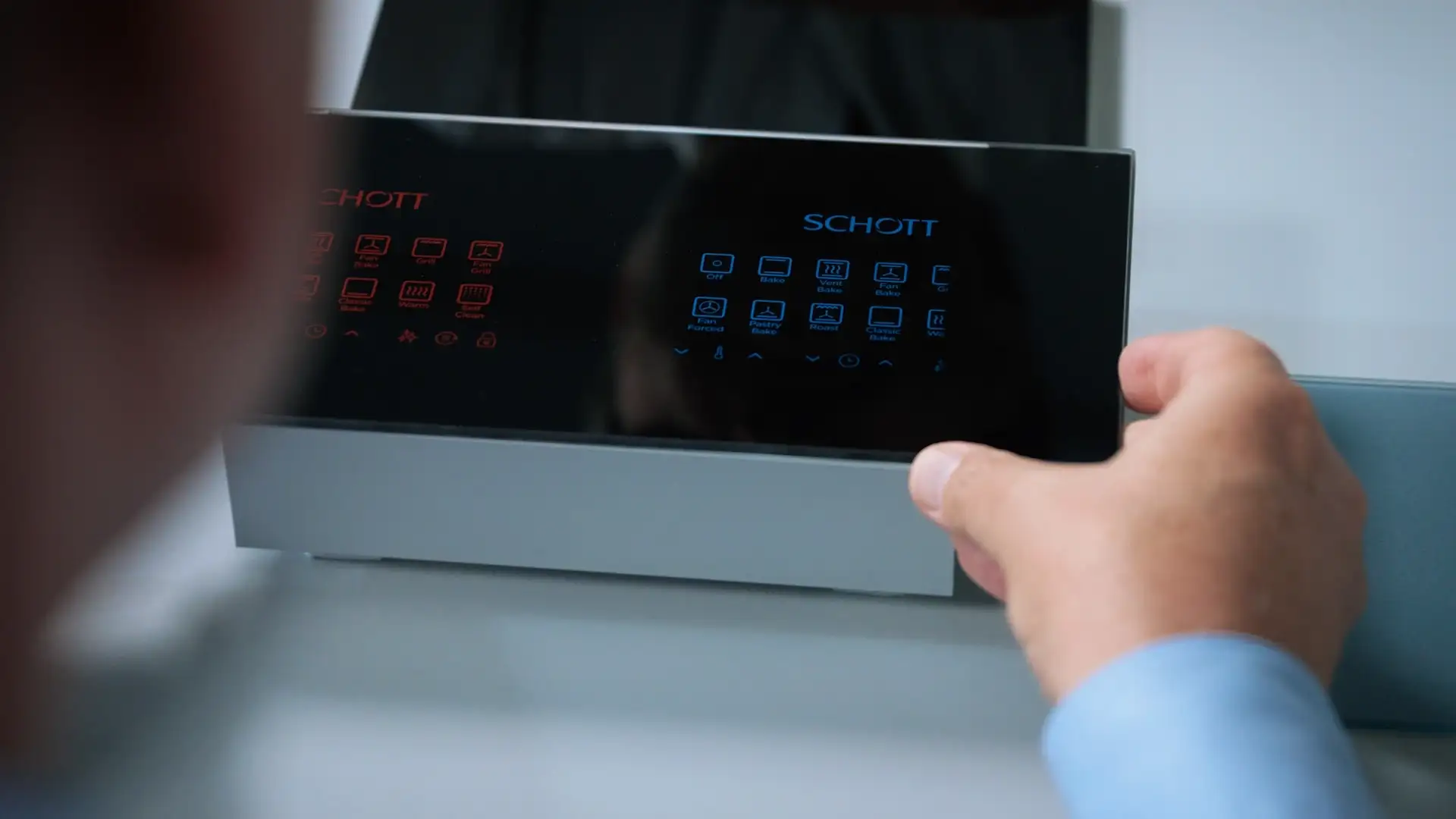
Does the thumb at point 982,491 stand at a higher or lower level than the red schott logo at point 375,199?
lower

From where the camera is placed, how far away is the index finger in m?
0.45

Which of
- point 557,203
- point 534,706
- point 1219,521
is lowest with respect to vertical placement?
point 534,706

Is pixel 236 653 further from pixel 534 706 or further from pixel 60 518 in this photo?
pixel 60 518

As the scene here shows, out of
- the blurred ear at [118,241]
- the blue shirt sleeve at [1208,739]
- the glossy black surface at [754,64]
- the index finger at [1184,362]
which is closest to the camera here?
the blurred ear at [118,241]

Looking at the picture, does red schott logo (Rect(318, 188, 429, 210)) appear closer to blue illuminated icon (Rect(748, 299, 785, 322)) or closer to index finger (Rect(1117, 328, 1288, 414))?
blue illuminated icon (Rect(748, 299, 785, 322))

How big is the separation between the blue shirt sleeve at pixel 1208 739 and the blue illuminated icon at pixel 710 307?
0.29 metres

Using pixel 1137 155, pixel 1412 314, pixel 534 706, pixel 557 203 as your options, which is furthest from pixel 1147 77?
pixel 534 706

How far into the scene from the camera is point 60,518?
0.68ft

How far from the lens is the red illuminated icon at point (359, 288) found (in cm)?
62

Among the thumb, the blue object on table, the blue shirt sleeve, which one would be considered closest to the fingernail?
the thumb

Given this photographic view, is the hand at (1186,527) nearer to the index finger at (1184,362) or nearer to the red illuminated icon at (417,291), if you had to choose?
the index finger at (1184,362)

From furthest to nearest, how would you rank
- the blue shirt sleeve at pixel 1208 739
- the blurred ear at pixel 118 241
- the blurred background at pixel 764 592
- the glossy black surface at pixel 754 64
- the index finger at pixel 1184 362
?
1. the glossy black surface at pixel 754 64
2. the blurred background at pixel 764 592
3. the index finger at pixel 1184 362
4. the blue shirt sleeve at pixel 1208 739
5. the blurred ear at pixel 118 241

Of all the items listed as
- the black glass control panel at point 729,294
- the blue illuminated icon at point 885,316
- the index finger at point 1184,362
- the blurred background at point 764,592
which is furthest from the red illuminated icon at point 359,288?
the index finger at point 1184,362

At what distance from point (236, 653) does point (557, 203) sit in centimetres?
28
